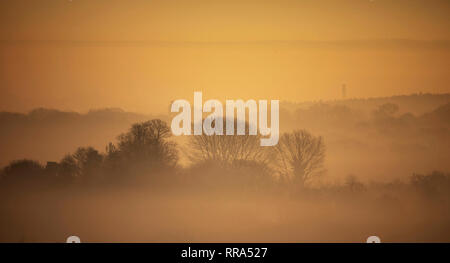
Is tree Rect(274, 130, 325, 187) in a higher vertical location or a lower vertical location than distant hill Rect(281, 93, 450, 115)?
lower

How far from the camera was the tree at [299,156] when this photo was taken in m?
10.7

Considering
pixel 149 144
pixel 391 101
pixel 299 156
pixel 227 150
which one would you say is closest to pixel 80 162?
pixel 149 144

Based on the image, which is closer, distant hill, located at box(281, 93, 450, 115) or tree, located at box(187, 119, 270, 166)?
tree, located at box(187, 119, 270, 166)

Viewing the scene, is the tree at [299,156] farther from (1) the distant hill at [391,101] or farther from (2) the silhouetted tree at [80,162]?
(2) the silhouetted tree at [80,162]

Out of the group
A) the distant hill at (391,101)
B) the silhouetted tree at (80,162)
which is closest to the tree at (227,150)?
the distant hill at (391,101)

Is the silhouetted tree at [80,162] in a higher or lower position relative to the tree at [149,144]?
lower

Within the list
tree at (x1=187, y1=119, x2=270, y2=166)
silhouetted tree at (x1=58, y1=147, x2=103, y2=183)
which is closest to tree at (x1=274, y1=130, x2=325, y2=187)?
tree at (x1=187, y1=119, x2=270, y2=166)

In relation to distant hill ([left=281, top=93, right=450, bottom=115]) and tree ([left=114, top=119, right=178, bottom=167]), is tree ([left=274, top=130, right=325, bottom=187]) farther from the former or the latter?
tree ([left=114, top=119, right=178, bottom=167])

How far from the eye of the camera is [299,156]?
10609 millimetres

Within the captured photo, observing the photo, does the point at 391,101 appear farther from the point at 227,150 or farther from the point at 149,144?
the point at 149,144

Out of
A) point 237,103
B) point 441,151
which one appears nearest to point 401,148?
point 441,151

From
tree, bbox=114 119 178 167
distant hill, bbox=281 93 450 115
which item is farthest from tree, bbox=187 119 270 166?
distant hill, bbox=281 93 450 115

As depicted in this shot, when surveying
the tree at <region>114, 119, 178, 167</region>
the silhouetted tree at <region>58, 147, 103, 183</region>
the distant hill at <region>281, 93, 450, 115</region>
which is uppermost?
the distant hill at <region>281, 93, 450, 115</region>

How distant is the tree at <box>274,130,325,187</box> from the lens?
10.7 m
